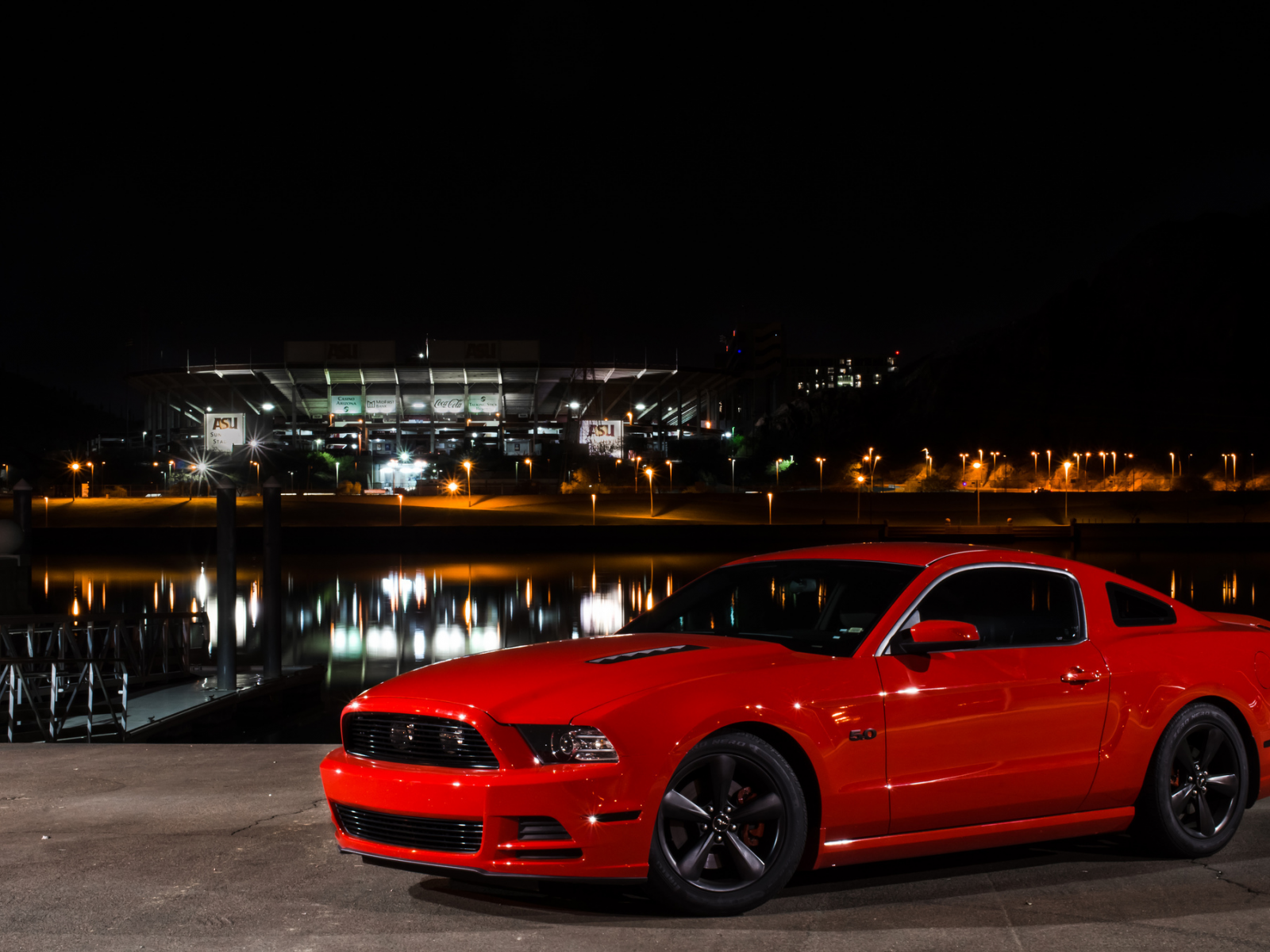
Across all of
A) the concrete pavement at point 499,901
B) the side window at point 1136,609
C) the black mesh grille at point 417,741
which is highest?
the side window at point 1136,609

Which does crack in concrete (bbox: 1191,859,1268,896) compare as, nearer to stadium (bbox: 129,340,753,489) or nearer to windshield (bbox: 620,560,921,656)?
windshield (bbox: 620,560,921,656)

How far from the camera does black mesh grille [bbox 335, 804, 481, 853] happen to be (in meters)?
4.34

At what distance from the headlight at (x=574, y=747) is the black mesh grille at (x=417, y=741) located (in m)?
0.20

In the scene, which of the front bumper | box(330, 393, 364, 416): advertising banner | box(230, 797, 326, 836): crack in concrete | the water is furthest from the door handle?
box(330, 393, 364, 416): advertising banner

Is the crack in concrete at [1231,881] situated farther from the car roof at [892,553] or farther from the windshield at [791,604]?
the windshield at [791,604]

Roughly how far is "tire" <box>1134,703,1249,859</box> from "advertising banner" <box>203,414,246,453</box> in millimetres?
138752

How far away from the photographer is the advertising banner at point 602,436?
132750mm

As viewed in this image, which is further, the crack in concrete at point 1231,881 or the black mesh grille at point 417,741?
the crack in concrete at point 1231,881

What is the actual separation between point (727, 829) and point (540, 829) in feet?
2.49

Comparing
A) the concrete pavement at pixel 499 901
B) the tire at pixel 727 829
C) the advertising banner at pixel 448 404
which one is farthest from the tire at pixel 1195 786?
the advertising banner at pixel 448 404

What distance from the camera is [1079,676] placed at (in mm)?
5332

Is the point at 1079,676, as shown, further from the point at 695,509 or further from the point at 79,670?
the point at 695,509

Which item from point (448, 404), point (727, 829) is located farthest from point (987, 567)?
point (448, 404)

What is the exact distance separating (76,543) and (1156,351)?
15297 cm
